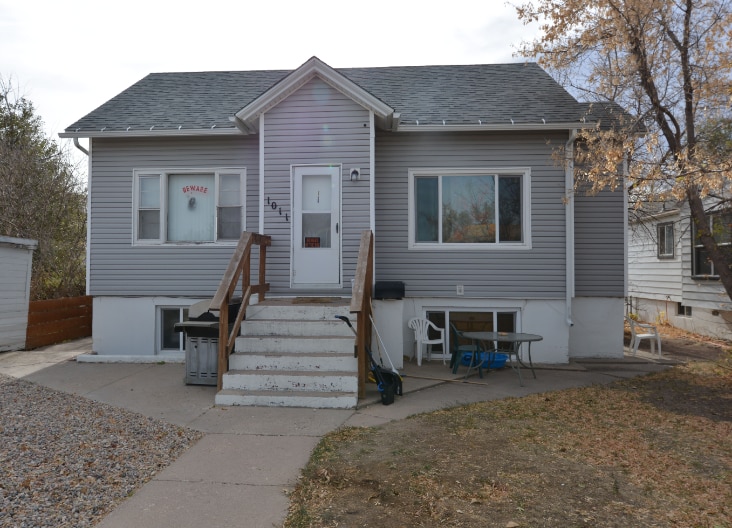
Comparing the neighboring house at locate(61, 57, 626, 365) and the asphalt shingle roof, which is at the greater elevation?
the asphalt shingle roof

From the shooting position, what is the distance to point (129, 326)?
31.3 ft

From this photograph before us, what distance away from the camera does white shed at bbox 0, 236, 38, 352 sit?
9758mm

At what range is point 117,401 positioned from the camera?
645cm

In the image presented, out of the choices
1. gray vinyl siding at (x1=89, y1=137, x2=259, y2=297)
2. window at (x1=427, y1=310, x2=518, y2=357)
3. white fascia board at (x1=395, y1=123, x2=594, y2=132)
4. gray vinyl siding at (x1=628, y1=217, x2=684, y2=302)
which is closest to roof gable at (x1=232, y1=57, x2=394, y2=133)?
white fascia board at (x1=395, y1=123, x2=594, y2=132)

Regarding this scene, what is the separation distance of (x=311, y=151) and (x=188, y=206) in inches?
105

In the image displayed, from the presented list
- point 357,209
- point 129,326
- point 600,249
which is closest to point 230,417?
point 357,209

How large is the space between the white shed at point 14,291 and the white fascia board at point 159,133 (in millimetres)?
2538

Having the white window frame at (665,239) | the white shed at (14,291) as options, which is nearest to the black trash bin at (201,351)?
the white shed at (14,291)

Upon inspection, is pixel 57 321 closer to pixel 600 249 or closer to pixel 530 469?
pixel 530 469

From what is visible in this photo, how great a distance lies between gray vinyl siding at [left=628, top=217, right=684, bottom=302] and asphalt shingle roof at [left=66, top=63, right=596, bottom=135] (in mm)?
5941

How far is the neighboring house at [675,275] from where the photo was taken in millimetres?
12492

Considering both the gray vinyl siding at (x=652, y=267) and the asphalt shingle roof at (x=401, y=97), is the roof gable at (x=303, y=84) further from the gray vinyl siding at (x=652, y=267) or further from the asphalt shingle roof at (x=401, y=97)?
the gray vinyl siding at (x=652, y=267)

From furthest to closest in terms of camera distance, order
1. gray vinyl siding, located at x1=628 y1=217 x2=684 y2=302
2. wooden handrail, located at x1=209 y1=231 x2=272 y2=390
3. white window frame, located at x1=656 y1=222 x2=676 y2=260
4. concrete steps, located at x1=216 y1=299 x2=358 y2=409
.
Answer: white window frame, located at x1=656 y1=222 x2=676 y2=260, gray vinyl siding, located at x1=628 y1=217 x2=684 y2=302, wooden handrail, located at x1=209 y1=231 x2=272 y2=390, concrete steps, located at x1=216 y1=299 x2=358 y2=409

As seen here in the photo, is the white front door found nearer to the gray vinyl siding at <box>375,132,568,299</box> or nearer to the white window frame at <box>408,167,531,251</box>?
the gray vinyl siding at <box>375,132,568,299</box>
